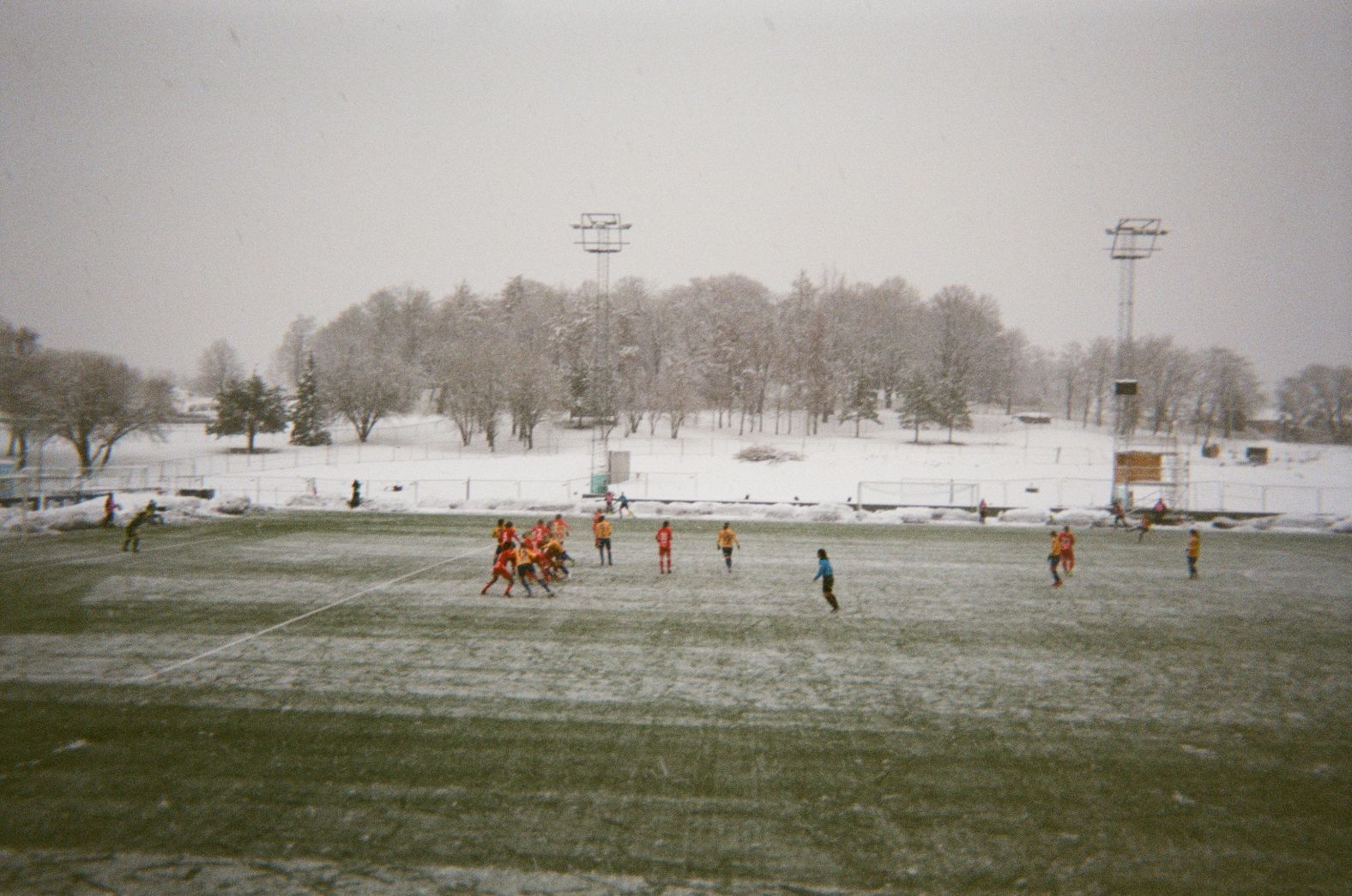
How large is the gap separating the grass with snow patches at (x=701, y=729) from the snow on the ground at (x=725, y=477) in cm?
1589

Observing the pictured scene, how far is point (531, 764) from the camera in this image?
9.98 m

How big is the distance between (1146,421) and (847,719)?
11431 centimetres

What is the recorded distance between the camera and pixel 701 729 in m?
11.2

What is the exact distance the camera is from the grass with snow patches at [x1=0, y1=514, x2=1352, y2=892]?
26.8 feet

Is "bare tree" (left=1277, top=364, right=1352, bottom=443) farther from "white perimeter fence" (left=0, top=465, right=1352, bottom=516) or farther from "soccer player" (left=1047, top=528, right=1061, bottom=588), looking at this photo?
"soccer player" (left=1047, top=528, right=1061, bottom=588)

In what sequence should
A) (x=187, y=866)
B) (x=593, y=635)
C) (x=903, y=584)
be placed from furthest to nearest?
(x=903, y=584), (x=593, y=635), (x=187, y=866)

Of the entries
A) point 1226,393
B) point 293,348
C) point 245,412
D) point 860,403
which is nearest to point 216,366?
point 293,348

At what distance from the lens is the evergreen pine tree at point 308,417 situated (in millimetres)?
74188

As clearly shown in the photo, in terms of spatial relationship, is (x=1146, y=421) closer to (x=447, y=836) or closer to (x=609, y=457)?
(x=609, y=457)

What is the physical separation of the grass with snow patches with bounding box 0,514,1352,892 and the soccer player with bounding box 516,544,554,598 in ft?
2.35

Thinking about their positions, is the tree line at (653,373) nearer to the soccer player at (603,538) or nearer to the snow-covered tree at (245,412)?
Answer: the snow-covered tree at (245,412)

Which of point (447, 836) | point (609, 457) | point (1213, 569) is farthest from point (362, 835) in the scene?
point (609, 457)

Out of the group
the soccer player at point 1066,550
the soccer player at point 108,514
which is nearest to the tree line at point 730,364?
the soccer player at point 108,514

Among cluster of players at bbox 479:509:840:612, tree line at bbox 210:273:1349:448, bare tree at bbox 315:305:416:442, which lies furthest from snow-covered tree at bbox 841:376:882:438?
cluster of players at bbox 479:509:840:612
